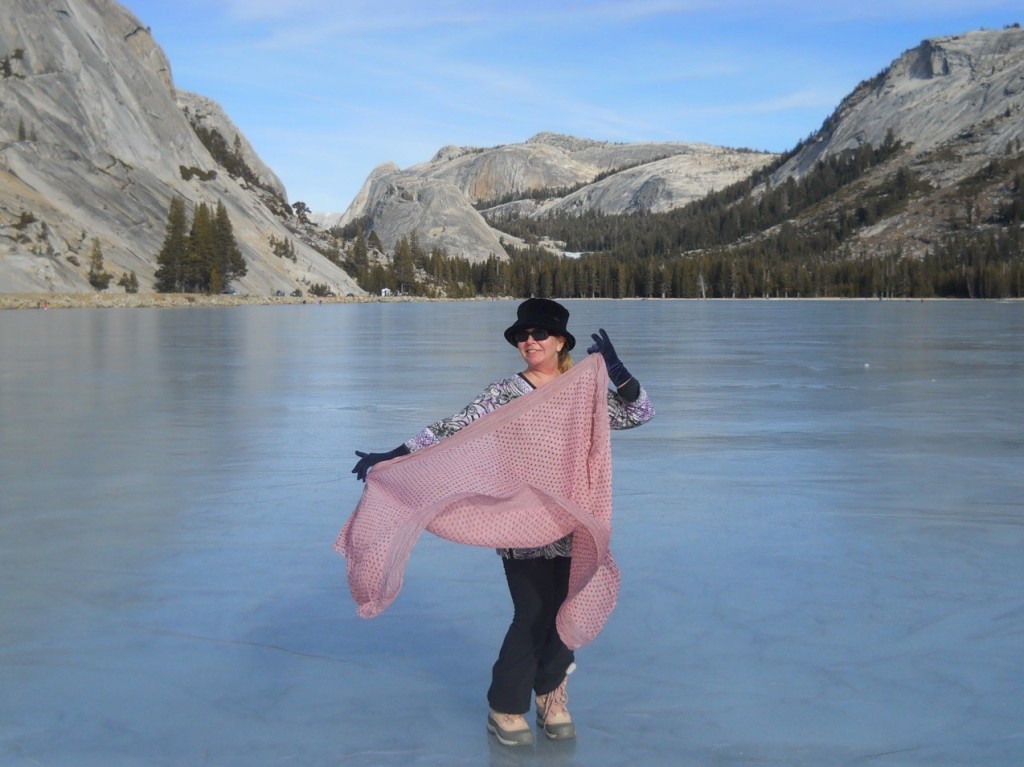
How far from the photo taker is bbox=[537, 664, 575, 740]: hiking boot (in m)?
4.53

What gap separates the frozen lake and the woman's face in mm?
1582

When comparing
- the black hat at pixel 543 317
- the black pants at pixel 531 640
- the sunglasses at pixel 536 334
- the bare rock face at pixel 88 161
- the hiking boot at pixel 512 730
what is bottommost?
the hiking boot at pixel 512 730

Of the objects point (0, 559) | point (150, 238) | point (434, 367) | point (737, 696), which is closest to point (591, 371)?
point (737, 696)

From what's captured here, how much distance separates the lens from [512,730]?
14.8ft

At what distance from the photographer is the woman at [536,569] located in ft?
14.7

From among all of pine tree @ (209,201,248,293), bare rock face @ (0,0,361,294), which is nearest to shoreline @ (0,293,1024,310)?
bare rock face @ (0,0,361,294)

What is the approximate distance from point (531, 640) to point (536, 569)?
0.30 meters

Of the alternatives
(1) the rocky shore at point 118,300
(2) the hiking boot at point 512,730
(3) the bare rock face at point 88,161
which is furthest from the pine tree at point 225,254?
(2) the hiking boot at point 512,730

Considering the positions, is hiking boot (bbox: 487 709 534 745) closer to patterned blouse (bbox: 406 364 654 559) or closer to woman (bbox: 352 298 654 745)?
woman (bbox: 352 298 654 745)

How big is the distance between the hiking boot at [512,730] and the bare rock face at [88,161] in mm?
76735

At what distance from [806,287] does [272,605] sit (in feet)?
530

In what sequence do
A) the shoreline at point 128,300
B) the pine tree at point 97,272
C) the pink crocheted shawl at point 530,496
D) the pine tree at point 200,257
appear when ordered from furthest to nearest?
the pine tree at point 200,257 < the pine tree at point 97,272 < the shoreline at point 128,300 < the pink crocheted shawl at point 530,496

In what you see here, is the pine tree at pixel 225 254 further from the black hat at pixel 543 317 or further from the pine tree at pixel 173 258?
the black hat at pixel 543 317

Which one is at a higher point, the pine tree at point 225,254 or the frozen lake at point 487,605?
the pine tree at point 225,254
